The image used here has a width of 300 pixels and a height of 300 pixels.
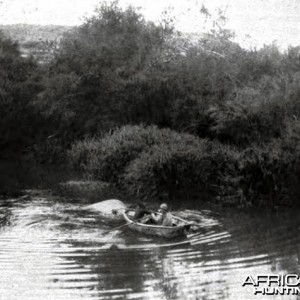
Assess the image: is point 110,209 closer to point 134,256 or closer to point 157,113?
point 134,256

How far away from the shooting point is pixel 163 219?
22234 mm

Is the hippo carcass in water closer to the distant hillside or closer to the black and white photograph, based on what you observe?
the black and white photograph

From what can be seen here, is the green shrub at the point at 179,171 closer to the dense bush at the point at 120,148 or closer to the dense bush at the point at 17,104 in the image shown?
the dense bush at the point at 120,148

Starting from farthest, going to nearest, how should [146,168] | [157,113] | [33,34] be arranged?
[33,34], [157,113], [146,168]

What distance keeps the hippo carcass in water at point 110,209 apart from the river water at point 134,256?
0.42 m

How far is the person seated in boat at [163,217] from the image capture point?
22.0 m

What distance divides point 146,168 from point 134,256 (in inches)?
418

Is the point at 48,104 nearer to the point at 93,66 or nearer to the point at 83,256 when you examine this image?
the point at 93,66

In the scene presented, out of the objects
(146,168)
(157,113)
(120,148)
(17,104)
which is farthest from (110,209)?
(17,104)

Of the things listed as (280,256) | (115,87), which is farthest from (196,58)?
(280,256)

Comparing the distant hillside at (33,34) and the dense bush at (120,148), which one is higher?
the distant hillside at (33,34)

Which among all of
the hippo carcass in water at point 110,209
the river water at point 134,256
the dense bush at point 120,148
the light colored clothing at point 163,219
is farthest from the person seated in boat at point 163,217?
the dense bush at point 120,148

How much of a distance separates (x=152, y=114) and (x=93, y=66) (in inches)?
270

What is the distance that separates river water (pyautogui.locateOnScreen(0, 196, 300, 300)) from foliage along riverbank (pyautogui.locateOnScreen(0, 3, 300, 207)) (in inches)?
128
